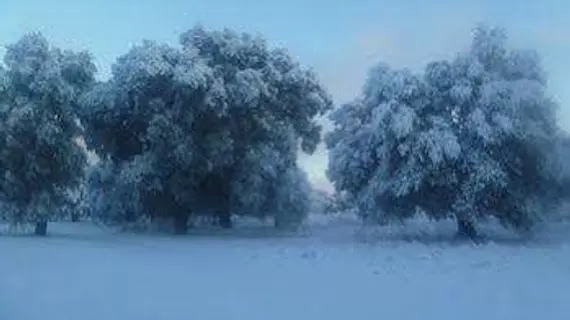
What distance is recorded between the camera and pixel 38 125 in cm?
3238

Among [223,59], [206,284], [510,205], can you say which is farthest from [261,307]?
[223,59]

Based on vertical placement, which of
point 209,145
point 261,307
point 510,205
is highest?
point 209,145

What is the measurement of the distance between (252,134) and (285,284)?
1939cm

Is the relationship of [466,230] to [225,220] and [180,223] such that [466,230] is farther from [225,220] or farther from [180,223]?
[225,220]

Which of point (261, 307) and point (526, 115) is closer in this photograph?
point (261, 307)

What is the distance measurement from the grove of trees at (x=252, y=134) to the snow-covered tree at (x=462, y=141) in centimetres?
5

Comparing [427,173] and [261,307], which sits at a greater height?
[427,173]

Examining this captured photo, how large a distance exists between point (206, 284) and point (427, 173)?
1426 centimetres

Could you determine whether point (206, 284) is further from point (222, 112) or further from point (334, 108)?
point (334, 108)

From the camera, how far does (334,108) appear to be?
34.5 meters

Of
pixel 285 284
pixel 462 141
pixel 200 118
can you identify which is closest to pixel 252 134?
pixel 200 118

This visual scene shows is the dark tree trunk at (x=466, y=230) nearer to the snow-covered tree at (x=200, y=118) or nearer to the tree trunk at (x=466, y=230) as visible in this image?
the tree trunk at (x=466, y=230)

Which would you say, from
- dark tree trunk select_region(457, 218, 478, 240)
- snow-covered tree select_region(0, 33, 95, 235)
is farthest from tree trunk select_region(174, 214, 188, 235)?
dark tree trunk select_region(457, 218, 478, 240)

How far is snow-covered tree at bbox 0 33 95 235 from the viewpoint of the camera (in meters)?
32.3
